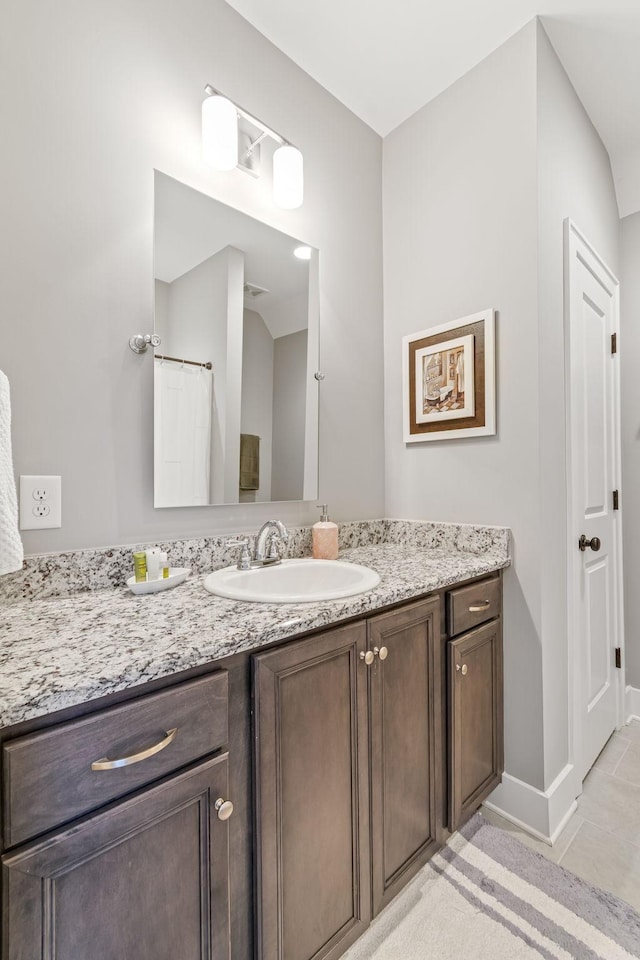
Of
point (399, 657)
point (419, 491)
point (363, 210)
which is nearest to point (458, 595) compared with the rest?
point (399, 657)

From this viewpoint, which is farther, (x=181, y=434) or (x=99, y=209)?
(x=181, y=434)

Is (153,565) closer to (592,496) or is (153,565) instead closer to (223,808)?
(223,808)

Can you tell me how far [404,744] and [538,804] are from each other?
0.70m

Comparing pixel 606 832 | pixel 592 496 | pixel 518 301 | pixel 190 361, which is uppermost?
pixel 518 301

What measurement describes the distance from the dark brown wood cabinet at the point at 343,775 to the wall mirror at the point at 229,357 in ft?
2.08

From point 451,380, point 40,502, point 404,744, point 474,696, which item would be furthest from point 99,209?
point 474,696

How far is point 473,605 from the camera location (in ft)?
4.51

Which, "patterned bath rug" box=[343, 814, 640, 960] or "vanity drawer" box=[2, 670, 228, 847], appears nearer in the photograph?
"vanity drawer" box=[2, 670, 228, 847]

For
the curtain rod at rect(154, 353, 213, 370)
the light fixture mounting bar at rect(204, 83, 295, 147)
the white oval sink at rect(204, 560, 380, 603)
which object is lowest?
the white oval sink at rect(204, 560, 380, 603)

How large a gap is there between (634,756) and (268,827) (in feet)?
6.03

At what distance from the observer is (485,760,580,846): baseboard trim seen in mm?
1427

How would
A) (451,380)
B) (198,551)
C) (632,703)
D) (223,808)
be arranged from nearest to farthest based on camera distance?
1. (223,808)
2. (198,551)
3. (451,380)
4. (632,703)

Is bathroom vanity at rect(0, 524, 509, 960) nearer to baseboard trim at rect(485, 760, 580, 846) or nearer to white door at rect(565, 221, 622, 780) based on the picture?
baseboard trim at rect(485, 760, 580, 846)

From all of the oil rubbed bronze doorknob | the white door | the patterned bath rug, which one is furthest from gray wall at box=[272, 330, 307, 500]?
the patterned bath rug
